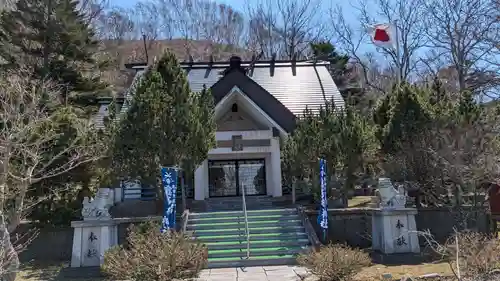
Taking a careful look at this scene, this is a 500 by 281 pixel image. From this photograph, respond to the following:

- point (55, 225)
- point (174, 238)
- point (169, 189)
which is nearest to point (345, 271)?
point (174, 238)

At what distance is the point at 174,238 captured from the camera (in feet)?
29.9

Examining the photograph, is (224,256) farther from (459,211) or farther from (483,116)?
(483,116)

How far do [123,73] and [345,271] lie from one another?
129 feet

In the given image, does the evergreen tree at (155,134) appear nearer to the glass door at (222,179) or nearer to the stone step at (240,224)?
the stone step at (240,224)

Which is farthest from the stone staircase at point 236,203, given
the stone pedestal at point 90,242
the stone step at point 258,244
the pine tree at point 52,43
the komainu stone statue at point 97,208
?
the pine tree at point 52,43

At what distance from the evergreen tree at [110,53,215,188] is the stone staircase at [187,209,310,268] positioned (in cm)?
210

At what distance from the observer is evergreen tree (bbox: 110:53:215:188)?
15.1 m

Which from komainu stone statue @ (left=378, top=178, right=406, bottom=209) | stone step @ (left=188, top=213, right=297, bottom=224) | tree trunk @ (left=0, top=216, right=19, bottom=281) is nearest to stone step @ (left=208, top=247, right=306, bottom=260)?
stone step @ (left=188, top=213, right=297, bottom=224)

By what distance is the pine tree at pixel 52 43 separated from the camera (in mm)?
24781

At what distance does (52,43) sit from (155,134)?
13635 millimetres

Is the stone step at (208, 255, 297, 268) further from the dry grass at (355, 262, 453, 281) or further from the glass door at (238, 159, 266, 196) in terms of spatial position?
the glass door at (238, 159, 266, 196)

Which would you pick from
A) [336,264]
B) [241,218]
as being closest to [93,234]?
[241,218]

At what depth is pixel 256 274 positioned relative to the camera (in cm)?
1196

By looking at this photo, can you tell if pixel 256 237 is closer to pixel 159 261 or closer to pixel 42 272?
pixel 42 272
